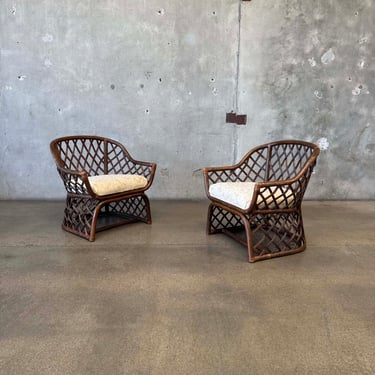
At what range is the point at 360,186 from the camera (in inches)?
151

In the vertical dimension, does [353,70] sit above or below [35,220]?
above

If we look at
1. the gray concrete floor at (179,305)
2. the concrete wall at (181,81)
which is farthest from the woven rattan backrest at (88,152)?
the gray concrete floor at (179,305)

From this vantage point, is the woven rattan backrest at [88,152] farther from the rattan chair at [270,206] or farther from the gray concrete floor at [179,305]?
the rattan chair at [270,206]

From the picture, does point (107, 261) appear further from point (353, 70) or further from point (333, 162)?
point (353, 70)

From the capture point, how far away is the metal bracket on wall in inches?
142

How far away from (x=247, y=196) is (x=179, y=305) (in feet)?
2.67

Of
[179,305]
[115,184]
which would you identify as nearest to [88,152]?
[115,184]

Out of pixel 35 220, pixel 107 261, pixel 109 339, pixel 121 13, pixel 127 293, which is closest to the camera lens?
pixel 109 339

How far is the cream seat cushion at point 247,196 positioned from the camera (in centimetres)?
222

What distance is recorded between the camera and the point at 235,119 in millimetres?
3625

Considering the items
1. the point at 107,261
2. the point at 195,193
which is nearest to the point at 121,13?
the point at 195,193

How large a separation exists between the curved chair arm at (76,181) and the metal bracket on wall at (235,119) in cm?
171

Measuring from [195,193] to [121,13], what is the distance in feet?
6.06

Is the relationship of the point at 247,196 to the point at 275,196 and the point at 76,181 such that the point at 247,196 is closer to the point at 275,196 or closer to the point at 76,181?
the point at 275,196
